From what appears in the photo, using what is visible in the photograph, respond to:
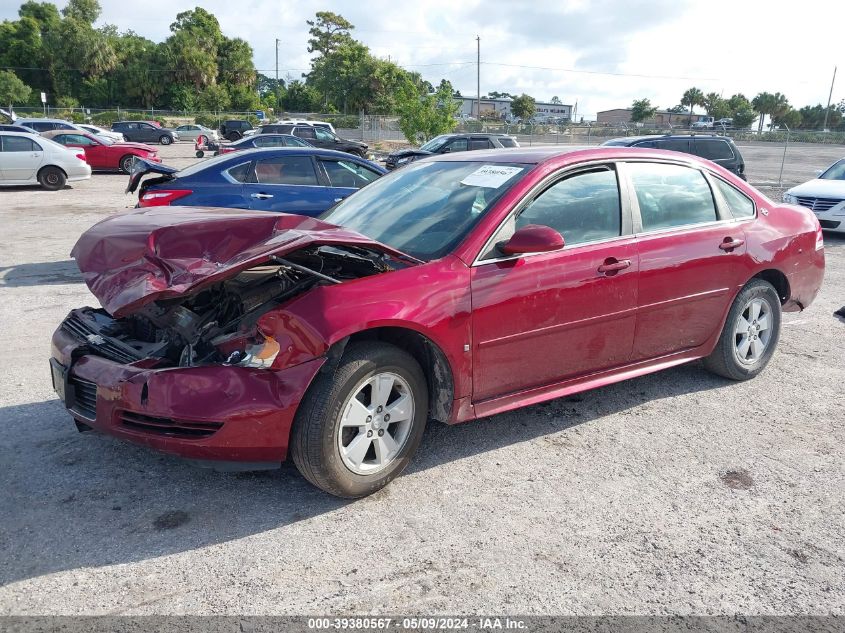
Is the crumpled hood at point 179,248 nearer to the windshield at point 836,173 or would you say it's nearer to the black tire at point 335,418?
the black tire at point 335,418

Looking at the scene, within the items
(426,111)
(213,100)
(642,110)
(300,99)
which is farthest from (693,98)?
(426,111)

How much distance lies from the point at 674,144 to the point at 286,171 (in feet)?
32.9

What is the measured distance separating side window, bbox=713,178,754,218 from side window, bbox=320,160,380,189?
199 inches

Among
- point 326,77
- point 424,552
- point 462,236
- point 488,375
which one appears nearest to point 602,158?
point 462,236

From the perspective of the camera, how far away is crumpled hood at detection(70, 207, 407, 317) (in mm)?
3285

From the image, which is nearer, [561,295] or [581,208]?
[561,295]

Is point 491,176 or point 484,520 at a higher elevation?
point 491,176

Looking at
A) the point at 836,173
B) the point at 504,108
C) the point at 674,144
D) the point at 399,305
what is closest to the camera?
the point at 399,305

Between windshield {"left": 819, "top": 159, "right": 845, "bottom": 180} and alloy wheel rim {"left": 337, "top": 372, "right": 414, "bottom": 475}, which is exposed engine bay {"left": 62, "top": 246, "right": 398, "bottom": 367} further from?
windshield {"left": 819, "top": 159, "right": 845, "bottom": 180}

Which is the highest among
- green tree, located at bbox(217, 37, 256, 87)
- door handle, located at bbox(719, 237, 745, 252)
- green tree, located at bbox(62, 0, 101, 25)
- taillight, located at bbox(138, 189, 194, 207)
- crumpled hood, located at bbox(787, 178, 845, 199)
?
green tree, located at bbox(62, 0, 101, 25)

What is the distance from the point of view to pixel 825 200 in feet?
40.2

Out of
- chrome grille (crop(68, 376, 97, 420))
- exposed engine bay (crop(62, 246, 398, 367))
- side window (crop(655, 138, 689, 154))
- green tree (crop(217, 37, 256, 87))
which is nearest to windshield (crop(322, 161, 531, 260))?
exposed engine bay (crop(62, 246, 398, 367))

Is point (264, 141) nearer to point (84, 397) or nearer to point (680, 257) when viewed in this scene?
point (680, 257)

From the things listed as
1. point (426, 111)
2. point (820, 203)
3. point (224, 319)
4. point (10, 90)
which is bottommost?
point (820, 203)
